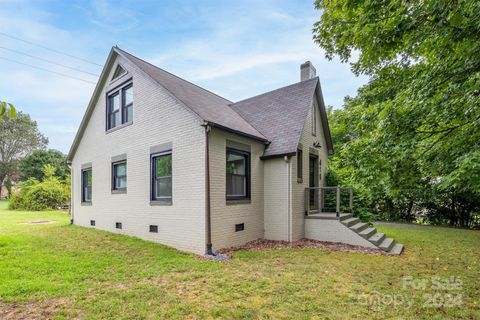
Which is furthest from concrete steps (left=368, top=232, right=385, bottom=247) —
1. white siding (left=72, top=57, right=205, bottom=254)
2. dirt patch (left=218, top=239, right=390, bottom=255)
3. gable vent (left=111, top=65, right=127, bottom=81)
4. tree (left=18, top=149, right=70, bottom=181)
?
tree (left=18, top=149, right=70, bottom=181)

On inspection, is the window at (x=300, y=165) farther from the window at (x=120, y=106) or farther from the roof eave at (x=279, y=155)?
the window at (x=120, y=106)

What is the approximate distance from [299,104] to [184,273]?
732 cm

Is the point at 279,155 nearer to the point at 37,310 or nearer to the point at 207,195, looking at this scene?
the point at 207,195

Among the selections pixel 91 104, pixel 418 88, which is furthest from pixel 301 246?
pixel 91 104

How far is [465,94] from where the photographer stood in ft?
14.3

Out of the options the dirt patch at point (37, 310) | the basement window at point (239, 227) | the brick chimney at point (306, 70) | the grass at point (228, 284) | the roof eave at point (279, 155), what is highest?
the brick chimney at point (306, 70)

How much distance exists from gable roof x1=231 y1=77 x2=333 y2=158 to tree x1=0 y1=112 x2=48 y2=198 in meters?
43.4

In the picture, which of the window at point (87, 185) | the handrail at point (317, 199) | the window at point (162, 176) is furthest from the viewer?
the window at point (87, 185)

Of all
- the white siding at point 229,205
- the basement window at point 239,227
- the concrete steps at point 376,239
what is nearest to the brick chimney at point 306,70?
the white siding at point 229,205

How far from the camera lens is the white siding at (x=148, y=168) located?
7379mm

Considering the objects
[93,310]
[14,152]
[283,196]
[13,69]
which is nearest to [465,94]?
[283,196]

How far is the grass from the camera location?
12.2 ft

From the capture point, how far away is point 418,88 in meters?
5.15

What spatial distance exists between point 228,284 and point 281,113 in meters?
7.13
